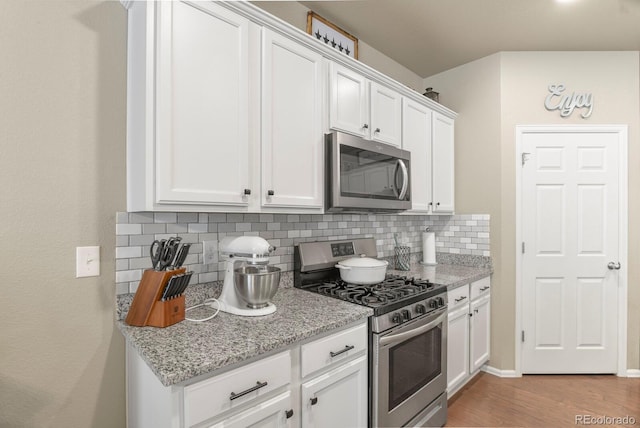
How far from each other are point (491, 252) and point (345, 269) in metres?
1.62

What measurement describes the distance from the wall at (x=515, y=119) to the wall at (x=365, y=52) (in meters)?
0.56

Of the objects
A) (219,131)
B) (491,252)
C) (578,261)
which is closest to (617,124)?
(578,261)

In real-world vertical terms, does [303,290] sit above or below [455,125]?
below

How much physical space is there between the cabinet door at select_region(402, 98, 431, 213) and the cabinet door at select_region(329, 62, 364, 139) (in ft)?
1.62

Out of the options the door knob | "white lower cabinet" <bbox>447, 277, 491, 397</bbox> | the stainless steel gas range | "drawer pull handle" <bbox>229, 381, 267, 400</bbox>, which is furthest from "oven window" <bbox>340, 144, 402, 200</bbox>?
the door knob

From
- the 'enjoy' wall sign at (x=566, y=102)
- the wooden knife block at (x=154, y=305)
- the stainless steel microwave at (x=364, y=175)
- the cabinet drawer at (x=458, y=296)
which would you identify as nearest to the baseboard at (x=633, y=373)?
the cabinet drawer at (x=458, y=296)

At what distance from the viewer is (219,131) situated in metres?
1.47

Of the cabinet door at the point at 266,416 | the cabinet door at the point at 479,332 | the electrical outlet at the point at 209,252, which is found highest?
the electrical outlet at the point at 209,252

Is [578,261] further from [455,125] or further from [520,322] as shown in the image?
[455,125]

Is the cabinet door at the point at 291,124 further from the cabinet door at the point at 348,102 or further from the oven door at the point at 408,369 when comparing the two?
the oven door at the point at 408,369

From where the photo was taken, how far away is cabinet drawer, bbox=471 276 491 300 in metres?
2.68

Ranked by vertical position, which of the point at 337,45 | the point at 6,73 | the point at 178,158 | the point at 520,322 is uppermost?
the point at 337,45

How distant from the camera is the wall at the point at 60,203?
124 cm

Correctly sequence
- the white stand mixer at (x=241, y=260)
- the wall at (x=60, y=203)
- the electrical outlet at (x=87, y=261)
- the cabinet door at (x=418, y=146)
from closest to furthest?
the wall at (x=60, y=203) → the electrical outlet at (x=87, y=261) → the white stand mixer at (x=241, y=260) → the cabinet door at (x=418, y=146)
